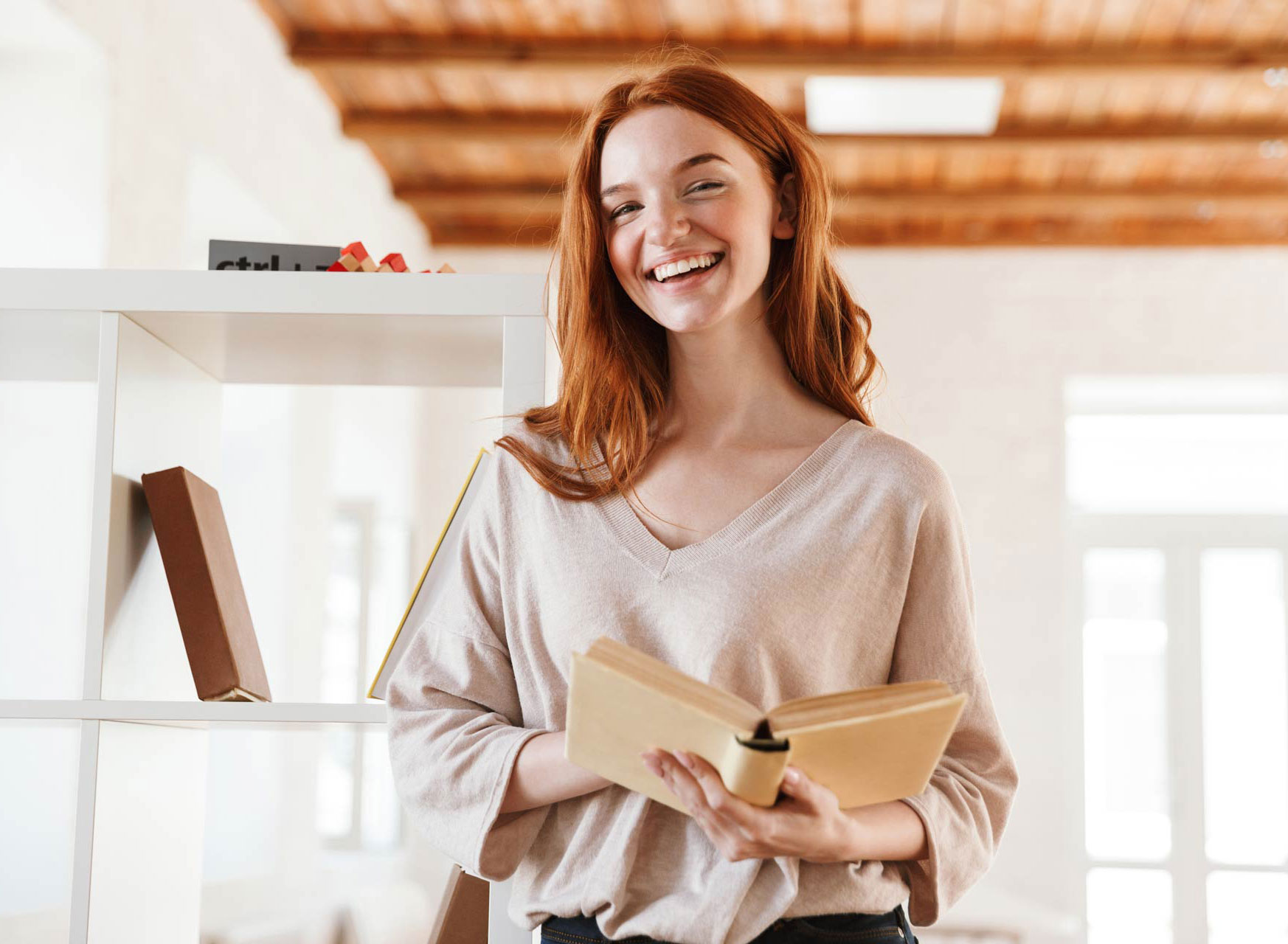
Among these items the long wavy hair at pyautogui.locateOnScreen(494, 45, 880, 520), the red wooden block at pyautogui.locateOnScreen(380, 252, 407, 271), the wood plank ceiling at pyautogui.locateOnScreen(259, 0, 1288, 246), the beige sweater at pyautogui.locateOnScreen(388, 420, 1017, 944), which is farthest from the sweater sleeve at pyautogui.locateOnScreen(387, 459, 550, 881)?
the wood plank ceiling at pyautogui.locateOnScreen(259, 0, 1288, 246)

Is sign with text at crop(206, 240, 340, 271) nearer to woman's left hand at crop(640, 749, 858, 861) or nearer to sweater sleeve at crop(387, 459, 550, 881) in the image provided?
sweater sleeve at crop(387, 459, 550, 881)

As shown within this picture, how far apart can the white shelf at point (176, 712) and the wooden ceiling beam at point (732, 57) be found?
3.63m

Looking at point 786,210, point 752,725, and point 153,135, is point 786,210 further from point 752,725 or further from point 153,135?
point 153,135

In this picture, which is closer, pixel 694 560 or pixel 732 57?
pixel 694 560

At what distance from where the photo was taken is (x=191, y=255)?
13.2ft

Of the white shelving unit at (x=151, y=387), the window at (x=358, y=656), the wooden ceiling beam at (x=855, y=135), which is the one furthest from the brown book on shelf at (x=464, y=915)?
the wooden ceiling beam at (x=855, y=135)

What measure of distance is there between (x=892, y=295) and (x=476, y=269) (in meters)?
2.17

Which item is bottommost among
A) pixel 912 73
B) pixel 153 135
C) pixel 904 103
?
pixel 153 135

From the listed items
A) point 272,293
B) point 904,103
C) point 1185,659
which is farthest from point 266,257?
point 1185,659

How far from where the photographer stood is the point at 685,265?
1.32 metres

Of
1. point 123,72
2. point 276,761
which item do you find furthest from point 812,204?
point 276,761

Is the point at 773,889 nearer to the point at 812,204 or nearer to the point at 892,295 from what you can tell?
the point at 812,204

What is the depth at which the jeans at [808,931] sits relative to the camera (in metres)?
1.17

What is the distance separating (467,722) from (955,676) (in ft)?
1.58
